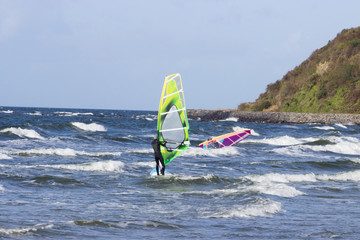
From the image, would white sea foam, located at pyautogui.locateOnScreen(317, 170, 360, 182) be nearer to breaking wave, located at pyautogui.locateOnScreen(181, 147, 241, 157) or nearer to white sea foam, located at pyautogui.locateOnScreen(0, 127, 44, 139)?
breaking wave, located at pyautogui.locateOnScreen(181, 147, 241, 157)

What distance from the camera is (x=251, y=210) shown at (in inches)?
384

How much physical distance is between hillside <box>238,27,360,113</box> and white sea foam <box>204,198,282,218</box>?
1862 inches

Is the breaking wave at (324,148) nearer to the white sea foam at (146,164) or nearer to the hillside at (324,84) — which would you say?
the white sea foam at (146,164)

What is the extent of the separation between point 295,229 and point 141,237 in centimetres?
255

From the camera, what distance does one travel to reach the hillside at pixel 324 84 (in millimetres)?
56562

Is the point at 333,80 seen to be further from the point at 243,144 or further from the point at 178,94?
the point at 178,94

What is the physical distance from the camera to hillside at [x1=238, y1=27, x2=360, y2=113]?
56562 mm

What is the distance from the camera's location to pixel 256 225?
28.2 feet

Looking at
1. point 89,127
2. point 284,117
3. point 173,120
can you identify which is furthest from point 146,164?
point 284,117

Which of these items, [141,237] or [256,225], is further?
[256,225]

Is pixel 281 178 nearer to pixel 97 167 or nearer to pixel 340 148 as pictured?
pixel 97 167

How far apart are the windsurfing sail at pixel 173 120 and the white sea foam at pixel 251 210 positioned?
382 centimetres

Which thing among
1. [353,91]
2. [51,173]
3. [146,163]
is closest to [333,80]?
[353,91]

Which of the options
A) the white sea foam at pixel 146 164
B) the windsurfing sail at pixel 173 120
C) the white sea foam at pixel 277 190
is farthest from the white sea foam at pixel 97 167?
the white sea foam at pixel 277 190
